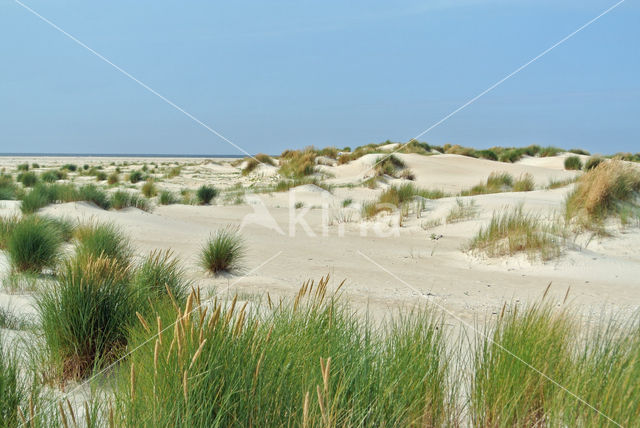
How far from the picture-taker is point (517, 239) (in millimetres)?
7617

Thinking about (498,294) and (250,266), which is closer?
(498,294)

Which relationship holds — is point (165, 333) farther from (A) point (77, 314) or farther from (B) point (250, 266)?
(B) point (250, 266)

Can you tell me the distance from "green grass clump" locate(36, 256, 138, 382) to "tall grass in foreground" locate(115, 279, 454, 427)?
2.34 ft

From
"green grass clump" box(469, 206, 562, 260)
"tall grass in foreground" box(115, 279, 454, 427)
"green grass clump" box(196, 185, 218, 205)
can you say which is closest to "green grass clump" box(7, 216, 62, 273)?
"tall grass in foreground" box(115, 279, 454, 427)

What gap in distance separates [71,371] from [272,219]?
988 centimetres

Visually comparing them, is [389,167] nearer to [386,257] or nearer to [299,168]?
[299,168]

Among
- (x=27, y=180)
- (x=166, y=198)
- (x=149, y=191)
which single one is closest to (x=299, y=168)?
(x=149, y=191)

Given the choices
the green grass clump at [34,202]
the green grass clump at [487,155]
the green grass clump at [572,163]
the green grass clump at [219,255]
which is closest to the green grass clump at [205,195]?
the green grass clump at [34,202]

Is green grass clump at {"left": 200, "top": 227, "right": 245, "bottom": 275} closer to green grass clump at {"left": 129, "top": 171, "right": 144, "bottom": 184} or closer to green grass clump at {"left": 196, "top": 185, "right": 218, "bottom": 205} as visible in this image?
green grass clump at {"left": 196, "top": 185, "right": 218, "bottom": 205}

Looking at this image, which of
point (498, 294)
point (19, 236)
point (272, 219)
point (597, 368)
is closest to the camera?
point (597, 368)

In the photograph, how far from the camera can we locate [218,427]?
1.58 m

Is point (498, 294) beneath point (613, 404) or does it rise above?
beneath

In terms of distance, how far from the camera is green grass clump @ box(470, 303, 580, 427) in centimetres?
200

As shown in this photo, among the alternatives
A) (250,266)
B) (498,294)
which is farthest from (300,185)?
(498,294)
